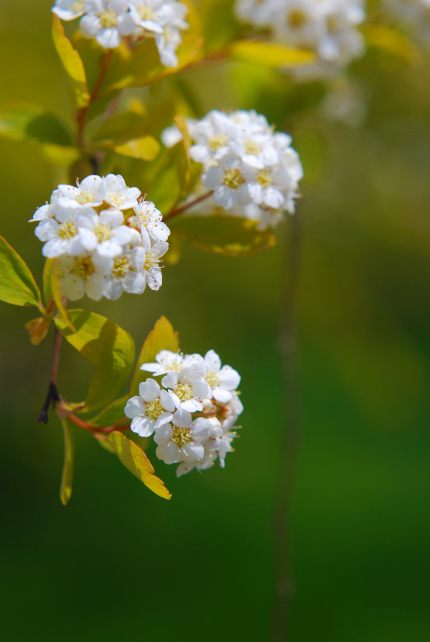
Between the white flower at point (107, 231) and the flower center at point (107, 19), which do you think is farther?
the flower center at point (107, 19)

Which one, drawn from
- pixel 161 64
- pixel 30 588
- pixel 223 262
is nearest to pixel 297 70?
pixel 161 64

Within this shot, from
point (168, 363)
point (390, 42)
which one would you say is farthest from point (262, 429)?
point (168, 363)

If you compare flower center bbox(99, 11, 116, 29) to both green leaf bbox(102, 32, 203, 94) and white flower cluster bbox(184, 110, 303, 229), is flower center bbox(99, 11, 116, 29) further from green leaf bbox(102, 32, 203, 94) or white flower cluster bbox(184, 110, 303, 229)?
white flower cluster bbox(184, 110, 303, 229)

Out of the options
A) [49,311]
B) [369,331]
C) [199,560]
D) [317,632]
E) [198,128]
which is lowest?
[317,632]

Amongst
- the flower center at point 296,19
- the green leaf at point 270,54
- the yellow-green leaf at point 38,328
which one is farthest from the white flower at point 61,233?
the flower center at point 296,19

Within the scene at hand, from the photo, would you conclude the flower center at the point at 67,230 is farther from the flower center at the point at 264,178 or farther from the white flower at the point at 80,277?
the flower center at the point at 264,178

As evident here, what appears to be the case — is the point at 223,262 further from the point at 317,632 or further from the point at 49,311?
the point at 49,311
